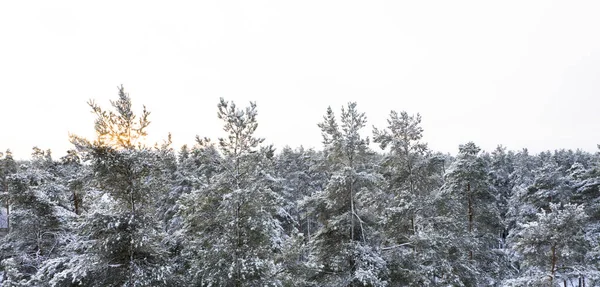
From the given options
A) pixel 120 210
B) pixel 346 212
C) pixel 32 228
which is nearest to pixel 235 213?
pixel 120 210

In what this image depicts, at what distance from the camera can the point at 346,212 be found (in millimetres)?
12688

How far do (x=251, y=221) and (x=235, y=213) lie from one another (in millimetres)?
673

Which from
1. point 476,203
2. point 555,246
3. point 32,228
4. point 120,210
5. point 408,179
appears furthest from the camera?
point 476,203

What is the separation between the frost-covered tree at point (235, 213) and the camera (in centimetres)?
1042

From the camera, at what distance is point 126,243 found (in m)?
9.73

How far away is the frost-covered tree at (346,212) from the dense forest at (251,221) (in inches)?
1.8

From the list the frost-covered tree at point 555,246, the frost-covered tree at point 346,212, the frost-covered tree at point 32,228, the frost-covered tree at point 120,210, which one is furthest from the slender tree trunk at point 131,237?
the frost-covered tree at point 555,246

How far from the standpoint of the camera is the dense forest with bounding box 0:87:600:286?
31.7ft

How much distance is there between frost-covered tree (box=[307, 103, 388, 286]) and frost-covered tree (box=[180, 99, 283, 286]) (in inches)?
95.6

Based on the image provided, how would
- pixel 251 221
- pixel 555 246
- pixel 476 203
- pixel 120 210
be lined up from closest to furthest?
pixel 120 210, pixel 251 221, pixel 555 246, pixel 476 203

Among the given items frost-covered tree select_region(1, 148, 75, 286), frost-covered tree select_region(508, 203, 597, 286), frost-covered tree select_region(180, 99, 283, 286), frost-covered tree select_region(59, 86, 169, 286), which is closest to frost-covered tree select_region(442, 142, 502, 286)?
frost-covered tree select_region(508, 203, 597, 286)

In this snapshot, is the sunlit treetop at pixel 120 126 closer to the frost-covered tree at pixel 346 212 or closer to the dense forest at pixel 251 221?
the dense forest at pixel 251 221

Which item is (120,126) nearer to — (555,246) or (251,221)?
(251,221)

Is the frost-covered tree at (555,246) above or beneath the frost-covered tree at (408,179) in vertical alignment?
beneath
